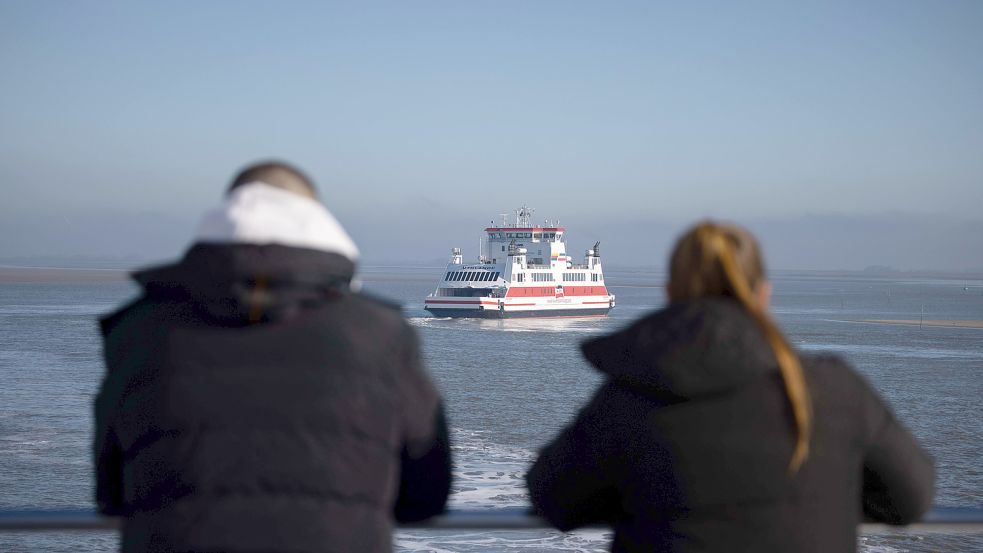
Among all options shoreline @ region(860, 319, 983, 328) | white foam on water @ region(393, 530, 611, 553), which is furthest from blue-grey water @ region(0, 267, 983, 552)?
shoreline @ region(860, 319, 983, 328)

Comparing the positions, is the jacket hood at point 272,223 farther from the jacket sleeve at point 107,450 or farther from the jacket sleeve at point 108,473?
the jacket sleeve at point 108,473

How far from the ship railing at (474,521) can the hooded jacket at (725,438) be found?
416 mm

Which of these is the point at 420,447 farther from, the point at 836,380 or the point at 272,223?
the point at 836,380

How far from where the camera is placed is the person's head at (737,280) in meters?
1.24

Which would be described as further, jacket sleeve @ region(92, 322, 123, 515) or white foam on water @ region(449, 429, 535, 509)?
white foam on water @ region(449, 429, 535, 509)

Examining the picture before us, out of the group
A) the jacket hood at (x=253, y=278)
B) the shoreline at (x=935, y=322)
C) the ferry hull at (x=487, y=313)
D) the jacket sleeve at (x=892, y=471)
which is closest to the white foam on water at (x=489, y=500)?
the jacket sleeve at (x=892, y=471)

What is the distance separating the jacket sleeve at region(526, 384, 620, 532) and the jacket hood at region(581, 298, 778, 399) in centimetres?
12

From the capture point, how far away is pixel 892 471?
138 centimetres

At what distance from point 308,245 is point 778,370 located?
0.66 meters

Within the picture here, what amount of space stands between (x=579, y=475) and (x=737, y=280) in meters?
0.40

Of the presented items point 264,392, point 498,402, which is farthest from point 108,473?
point 498,402

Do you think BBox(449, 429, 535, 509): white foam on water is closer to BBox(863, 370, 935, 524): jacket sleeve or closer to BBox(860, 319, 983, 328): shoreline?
BBox(863, 370, 935, 524): jacket sleeve

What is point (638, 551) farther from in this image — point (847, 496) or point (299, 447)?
point (299, 447)

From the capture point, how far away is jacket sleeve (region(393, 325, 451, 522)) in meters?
1.31
